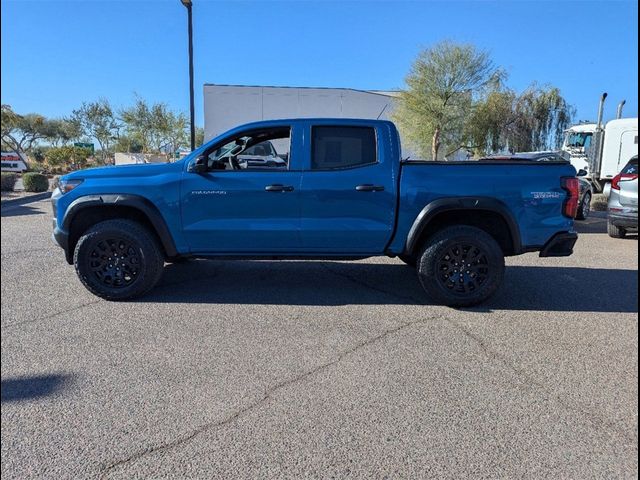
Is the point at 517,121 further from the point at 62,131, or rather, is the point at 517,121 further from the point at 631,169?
the point at 62,131

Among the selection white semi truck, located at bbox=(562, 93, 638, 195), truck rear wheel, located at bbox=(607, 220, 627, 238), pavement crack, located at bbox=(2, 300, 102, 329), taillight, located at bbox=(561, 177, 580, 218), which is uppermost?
white semi truck, located at bbox=(562, 93, 638, 195)

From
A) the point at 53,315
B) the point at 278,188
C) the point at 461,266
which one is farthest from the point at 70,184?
the point at 461,266

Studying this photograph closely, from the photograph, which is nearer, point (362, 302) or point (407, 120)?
point (362, 302)

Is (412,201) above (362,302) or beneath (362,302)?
above

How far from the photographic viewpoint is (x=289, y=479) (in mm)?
2143

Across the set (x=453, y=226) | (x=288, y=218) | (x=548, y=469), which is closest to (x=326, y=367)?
(x=548, y=469)

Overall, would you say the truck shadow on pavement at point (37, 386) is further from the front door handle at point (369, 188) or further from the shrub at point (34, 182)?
the shrub at point (34, 182)

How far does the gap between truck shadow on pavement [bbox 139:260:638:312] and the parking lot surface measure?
0.14 ft

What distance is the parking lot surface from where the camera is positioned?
7.47 feet

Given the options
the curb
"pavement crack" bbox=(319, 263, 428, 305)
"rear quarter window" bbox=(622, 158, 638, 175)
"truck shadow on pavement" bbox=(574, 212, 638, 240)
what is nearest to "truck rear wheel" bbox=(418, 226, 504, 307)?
"pavement crack" bbox=(319, 263, 428, 305)

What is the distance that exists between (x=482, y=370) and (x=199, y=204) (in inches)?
123

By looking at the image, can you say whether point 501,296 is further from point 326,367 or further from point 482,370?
point 326,367

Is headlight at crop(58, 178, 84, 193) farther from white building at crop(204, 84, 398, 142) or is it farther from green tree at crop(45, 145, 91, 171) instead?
green tree at crop(45, 145, 91, 171)

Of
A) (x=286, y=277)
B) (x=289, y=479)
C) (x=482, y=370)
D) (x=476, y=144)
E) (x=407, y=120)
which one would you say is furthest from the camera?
(x=476, y=144)
